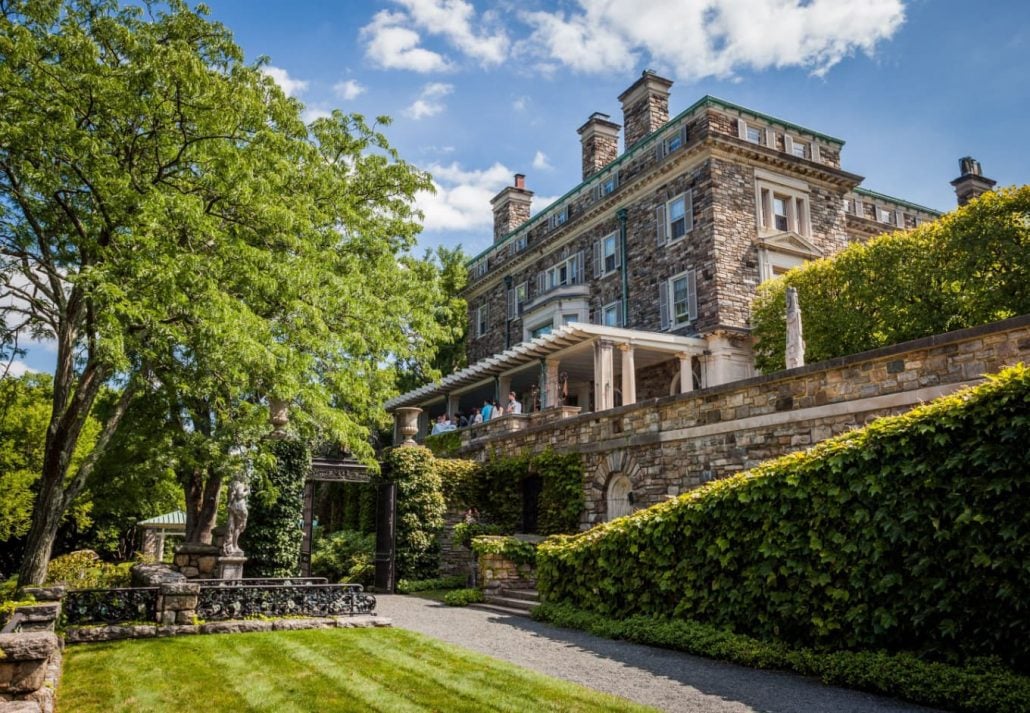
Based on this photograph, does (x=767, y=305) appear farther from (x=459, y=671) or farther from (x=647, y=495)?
(x=459, y=671)

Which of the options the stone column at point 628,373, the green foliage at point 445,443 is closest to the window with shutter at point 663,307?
the stone column at point 628,373

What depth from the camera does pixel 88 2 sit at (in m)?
11.8

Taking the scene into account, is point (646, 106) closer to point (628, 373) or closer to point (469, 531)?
point (628, 373)

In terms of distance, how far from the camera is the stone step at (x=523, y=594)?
1384 cm

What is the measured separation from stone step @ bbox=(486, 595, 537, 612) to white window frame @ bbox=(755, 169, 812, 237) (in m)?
16.2

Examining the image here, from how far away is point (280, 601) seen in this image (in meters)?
11.5

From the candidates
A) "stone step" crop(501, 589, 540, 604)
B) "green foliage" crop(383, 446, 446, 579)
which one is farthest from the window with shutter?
"stone step" crop(501, 589, 540, 604)

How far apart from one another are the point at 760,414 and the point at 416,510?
991cm

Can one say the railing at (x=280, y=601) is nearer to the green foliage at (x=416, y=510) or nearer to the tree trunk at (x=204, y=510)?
the tree trunk at (x=204, y=510)

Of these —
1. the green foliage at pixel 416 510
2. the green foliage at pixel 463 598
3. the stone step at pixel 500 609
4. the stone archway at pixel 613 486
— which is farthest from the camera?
the green foliage at pixel 416 510

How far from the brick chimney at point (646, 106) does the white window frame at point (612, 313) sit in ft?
21.3

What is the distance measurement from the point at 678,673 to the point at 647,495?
7.35 meters

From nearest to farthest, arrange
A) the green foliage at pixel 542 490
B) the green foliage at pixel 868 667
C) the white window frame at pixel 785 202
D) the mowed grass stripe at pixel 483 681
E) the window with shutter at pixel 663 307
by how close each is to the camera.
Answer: the green foliage at pixel 868 667 → the mowed grass stripe at pixel 483 681 → the green foliage at pixel 542 490 → the white window frame at pixel 785 202 → the window with shutter at pixel 663 307

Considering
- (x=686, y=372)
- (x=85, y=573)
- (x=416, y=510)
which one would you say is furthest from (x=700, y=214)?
(x=85, y=573)
